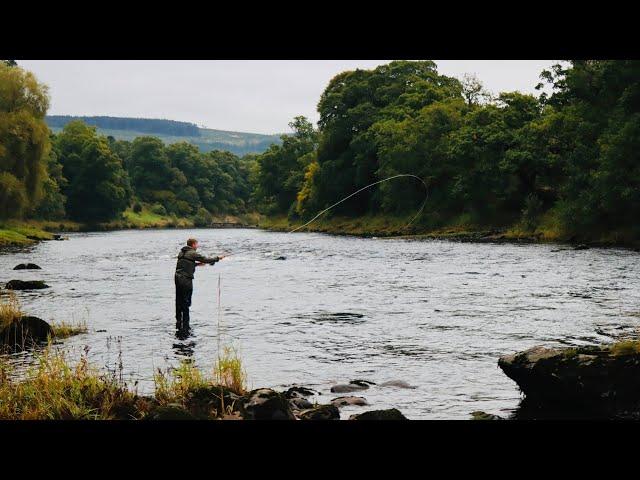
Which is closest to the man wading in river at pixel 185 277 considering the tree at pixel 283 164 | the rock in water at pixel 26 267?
the rock in water at pixel 26 267

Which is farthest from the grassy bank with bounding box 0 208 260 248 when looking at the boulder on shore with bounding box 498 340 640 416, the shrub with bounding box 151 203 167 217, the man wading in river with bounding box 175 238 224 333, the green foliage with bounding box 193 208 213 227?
the boulder on shore with bounding box 498 340 640 416

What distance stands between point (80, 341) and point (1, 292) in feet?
31.4

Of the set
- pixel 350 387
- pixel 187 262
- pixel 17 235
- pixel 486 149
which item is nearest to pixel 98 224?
pixel 17 235

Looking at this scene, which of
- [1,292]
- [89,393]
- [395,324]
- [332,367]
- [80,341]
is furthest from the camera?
[1,292]

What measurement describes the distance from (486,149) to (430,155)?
38.3 ft

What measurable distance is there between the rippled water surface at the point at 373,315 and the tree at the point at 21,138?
75.8ft

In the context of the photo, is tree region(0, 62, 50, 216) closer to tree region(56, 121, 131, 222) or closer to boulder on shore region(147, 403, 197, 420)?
boulder on shore region(147, 403, 197, 420)

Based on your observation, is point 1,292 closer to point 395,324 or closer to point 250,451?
point 395,324

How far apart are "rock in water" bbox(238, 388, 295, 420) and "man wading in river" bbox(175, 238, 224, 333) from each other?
8.71m

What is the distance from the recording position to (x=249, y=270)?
119ft

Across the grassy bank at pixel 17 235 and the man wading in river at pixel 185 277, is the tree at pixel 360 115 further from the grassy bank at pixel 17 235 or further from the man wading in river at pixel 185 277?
the man wading in river at pixel 185 277

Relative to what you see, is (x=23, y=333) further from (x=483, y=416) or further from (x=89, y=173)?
(x=89, y=173)
